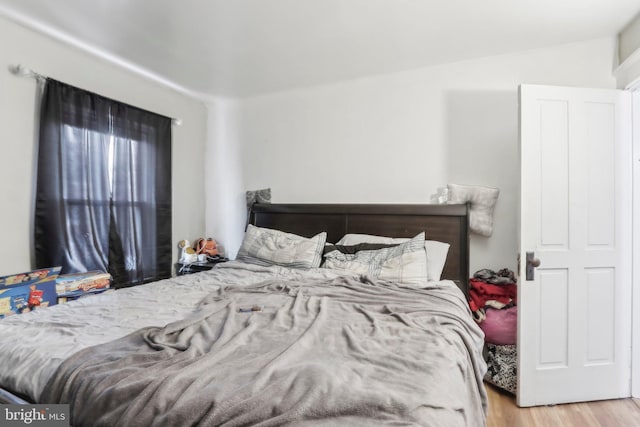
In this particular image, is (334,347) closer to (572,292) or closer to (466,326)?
(466,326)

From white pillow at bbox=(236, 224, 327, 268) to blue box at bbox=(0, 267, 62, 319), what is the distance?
4.13ft

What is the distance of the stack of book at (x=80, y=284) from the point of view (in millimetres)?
2158

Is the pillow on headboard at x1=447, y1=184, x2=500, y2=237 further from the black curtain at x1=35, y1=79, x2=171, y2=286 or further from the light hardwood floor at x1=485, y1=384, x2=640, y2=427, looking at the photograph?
the black curtain at x1=35, y1=79, x2=171, y2=286

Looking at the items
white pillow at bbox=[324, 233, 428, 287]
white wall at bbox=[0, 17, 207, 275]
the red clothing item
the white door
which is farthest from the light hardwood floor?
white wall at bbox=[0, 17, 207, 275]

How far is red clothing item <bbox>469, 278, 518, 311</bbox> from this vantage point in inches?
90.6

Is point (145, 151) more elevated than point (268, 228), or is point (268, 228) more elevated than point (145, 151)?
point (145, 151)

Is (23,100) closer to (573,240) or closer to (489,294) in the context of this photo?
(489,294)

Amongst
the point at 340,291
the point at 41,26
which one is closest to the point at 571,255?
the point at 340,291

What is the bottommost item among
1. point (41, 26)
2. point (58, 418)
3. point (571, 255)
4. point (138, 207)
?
point (58, 418)

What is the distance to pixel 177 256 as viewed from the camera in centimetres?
329

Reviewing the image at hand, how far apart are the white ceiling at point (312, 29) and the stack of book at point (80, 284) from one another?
169cm

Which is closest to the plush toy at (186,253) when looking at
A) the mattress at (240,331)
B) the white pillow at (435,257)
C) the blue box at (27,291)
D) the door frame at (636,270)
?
the blue box at (27,291)

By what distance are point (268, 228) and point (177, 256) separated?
3.32 feet

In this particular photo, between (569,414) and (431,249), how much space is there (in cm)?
122
